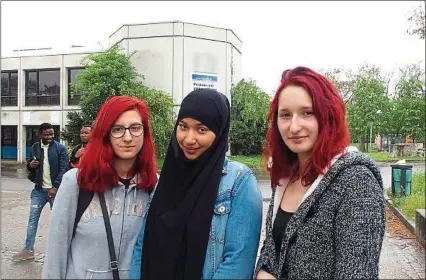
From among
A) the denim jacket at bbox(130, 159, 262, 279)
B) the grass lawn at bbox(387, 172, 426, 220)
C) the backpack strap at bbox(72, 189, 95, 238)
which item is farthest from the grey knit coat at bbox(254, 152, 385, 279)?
the grass lawn at bbox(387, 172, 426, 220)

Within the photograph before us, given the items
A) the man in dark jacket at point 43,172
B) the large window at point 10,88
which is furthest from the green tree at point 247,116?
the man in dark jacket at point 43,172

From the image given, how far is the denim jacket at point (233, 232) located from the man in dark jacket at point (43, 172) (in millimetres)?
4931

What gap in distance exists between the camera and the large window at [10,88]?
27344mm


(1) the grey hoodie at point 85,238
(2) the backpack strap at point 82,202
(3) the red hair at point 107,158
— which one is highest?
(3) the red hair at point 107,158

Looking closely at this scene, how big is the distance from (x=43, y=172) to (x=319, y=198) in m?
5.65

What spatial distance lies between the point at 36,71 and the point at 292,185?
27.9 meters

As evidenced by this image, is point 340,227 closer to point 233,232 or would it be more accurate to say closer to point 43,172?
point 233,232

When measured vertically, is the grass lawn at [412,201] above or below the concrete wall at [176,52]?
below

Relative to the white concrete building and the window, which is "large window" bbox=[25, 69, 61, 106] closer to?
the white concrete building

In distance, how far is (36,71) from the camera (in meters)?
26.9

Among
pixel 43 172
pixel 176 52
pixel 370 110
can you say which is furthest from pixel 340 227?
pixel 370 110

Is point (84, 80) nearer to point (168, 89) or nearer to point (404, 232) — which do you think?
point (168, 89)

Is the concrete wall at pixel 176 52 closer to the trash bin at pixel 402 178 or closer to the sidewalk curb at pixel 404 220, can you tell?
the trash bin at pixel 402 178

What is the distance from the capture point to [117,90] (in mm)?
19562
